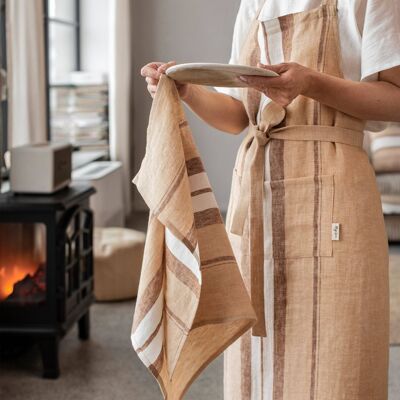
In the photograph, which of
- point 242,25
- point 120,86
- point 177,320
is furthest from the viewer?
point 120,86

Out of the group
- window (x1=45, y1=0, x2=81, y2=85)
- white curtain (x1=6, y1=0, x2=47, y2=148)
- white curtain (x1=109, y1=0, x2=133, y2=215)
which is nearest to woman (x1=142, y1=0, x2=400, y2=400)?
white curtain (x1=6, y1=0, x2=47, y2=148)

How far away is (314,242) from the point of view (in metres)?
1.63

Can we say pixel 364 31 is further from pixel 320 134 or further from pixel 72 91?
pixel 72 91

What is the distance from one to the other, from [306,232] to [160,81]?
0.40 metres

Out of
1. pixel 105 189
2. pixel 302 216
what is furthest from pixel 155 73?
pixel 105 189

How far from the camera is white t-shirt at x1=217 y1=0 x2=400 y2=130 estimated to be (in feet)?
5.10

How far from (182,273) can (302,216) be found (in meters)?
0.27

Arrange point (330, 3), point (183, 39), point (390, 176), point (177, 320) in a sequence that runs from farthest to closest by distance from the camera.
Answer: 1. point (183, 39)
2. point (390, 176)
3. point (330, 3)
4. point (177, 320)

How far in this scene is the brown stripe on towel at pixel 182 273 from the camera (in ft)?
4.97

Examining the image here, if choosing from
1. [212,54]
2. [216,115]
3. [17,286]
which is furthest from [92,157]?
[216,115]

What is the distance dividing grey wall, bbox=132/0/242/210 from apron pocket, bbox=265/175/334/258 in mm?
6157

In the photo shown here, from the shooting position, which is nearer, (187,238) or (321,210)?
(187,238)

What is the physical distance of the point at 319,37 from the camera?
1649 millimetres

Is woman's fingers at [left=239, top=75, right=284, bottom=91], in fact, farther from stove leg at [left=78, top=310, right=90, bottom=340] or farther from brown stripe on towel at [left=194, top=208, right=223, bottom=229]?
stove leg at [left=78, top=310, right=90, bottom=340]
